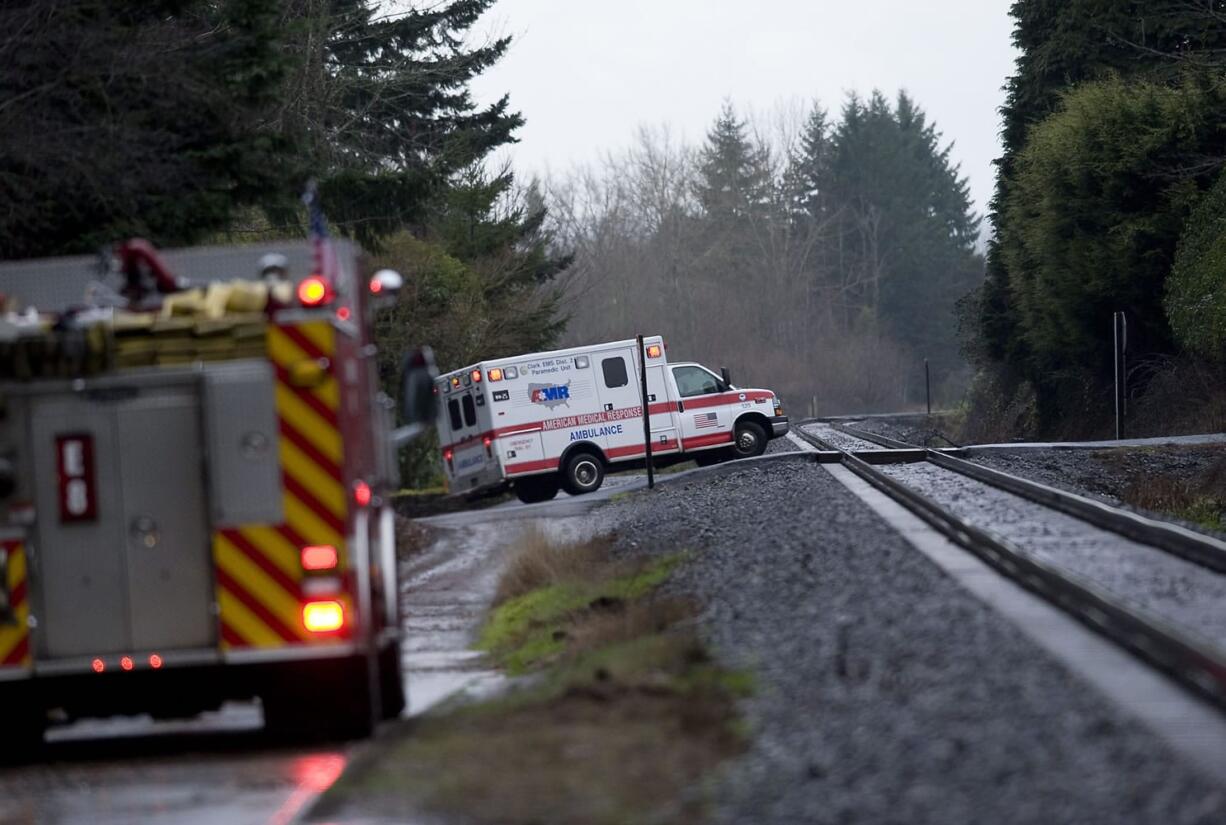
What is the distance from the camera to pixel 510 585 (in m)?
18.2

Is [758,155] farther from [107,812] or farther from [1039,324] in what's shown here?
[107,812]

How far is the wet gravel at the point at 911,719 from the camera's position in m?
5.85

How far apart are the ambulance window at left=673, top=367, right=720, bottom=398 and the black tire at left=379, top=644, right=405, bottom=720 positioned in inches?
893

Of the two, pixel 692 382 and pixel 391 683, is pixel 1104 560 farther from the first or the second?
pixel 692 382

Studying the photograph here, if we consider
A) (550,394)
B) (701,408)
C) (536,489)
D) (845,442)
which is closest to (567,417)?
(550,394)

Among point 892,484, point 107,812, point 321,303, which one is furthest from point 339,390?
point 892,484

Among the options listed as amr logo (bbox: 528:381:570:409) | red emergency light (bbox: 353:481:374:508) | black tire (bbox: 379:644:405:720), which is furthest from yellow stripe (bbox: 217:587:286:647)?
amr logo (bbox: 528:381:570:409)

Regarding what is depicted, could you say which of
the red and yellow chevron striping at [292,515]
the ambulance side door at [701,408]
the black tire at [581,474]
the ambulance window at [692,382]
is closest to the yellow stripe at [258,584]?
the red and yellow chevron striping at [292,515]

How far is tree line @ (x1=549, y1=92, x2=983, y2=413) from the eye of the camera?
314 feet

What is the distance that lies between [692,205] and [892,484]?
80.6 meters

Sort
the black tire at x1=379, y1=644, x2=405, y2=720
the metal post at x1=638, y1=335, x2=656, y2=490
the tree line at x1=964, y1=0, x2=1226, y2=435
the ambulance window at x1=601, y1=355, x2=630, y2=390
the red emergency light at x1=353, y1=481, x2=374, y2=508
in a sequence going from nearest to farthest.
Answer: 1. the red emergency light at x1=353, y1=481, x2=374, y2=508
2. the black tire at x1=379, y1=644, x2=405, y2=720
3. the metal post at x1=638, y1=335, x2=656, y2=490
4. the ambulance window at x1=601, y1=355, x2=630, y2=390
5. the tree line at x1=964, y1=0, x2=1226, y2=435

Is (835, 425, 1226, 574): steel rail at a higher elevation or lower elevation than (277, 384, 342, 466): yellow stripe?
lower

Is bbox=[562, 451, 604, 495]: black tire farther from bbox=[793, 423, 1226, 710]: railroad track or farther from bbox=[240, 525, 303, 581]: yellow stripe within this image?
bbox=[240, 525, 303, 581]: yellow stripe

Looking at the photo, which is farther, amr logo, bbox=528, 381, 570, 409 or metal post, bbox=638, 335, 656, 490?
amr logo, bbox=528, 381, 570, 409
